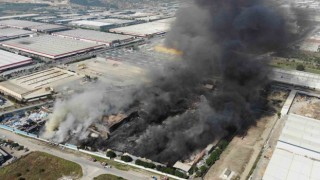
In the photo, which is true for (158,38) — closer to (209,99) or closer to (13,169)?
(209,99)

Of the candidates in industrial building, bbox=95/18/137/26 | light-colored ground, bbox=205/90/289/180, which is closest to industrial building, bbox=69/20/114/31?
industrial building, bbox=95/18/137/26

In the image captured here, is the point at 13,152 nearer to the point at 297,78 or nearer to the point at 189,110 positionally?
the point at 189,110

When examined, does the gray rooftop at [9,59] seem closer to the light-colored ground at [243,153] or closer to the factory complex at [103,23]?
the factory complex at [103,23]

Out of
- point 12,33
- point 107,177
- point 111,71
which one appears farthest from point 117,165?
point 12,33

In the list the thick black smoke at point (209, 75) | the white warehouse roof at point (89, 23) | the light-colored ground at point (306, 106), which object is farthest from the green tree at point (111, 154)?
the white warehouse roof at point (89, 23)

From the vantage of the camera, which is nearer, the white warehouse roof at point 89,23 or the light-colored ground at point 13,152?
the light-colored ground at point 13,152

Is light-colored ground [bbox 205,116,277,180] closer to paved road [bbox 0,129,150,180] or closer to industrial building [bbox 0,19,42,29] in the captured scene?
paved road [bbox 0,129,150,180]
